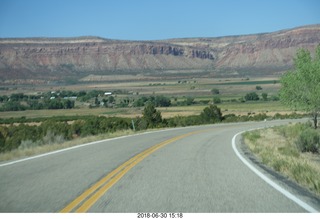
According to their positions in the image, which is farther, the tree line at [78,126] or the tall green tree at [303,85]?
the tall green tree at [303,85]

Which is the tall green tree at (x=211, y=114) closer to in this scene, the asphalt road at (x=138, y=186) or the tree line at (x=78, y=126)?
the tree line at (x=78, y=126)

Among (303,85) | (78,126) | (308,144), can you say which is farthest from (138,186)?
(78,126)

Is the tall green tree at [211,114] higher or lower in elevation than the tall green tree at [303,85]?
lower

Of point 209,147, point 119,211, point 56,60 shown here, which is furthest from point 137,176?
point 56,60

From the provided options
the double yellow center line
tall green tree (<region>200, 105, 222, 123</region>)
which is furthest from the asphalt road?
tall green tree (<region>200, 105, 222, 123</region>)

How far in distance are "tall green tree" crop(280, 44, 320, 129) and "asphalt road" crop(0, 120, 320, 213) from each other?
21.7 metres

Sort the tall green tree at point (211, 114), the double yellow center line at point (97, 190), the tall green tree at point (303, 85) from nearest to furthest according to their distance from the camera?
the double yellow center line at point (97, 190) → the tall green tree at point (303, 85) → the tall green tree at point (211, 114)

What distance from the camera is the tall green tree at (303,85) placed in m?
36.1

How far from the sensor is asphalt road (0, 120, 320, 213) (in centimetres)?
848

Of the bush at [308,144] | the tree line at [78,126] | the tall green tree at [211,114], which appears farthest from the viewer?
the tall green tree at [211,114]

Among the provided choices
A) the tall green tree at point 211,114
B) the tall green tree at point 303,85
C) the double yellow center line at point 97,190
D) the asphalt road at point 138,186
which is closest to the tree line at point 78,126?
the tall green tree at point 211,114

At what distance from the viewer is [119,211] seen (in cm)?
811

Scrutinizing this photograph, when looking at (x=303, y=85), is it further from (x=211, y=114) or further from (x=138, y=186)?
(x=138, y=186)

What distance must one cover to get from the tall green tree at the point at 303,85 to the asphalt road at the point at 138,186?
21.7 meters
